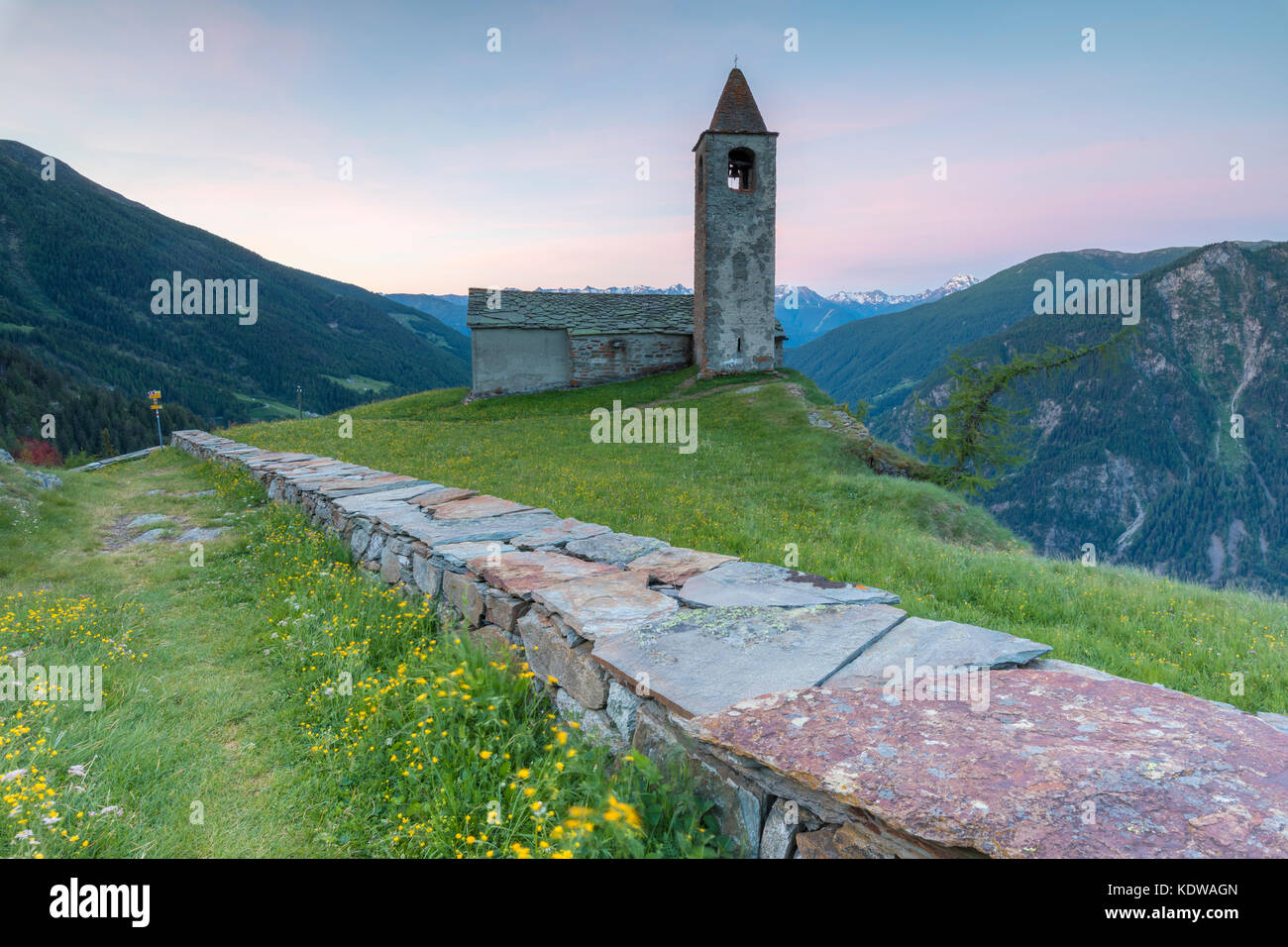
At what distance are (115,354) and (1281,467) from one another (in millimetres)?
213346

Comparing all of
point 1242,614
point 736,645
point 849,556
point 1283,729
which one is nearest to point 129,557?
point 736,645

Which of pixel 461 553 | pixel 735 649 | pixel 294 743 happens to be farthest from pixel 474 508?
pixel 735 649

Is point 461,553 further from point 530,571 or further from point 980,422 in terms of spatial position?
point 980,422

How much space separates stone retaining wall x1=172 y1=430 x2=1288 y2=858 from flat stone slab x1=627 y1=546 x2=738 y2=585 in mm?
34

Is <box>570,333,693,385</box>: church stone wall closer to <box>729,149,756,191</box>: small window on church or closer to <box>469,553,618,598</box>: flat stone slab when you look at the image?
<box>729,149,756,191</box>: small window on church

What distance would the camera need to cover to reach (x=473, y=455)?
595 inches

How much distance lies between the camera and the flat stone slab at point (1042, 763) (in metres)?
1.60

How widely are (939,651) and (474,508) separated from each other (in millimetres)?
4782

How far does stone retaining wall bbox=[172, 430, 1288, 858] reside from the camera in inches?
66.0

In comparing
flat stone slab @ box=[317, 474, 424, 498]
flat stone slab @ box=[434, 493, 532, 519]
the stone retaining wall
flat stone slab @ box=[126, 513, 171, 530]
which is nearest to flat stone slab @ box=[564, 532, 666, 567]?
the stone retaining wall

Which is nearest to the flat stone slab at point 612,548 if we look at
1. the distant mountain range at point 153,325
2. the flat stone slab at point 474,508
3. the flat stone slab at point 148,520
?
the flat stone slab at point 474,508

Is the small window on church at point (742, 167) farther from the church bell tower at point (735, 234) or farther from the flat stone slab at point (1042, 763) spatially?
the flat stone slab at point (1042, 763)

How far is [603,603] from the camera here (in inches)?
138
